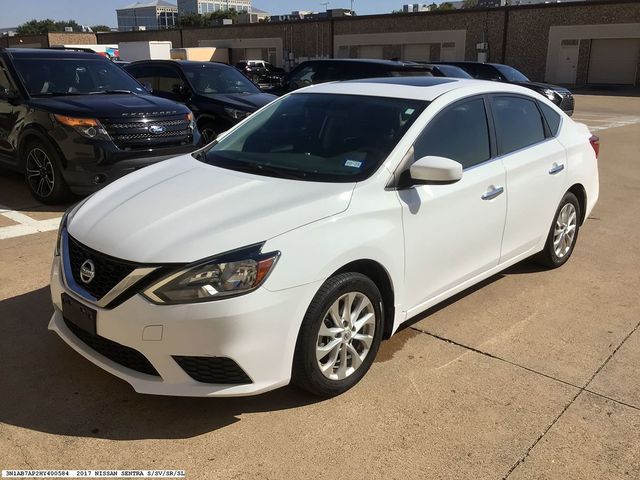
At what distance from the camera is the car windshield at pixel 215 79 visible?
33.2ft

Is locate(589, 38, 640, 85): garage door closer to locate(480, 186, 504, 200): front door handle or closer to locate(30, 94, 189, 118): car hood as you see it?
locate(30, 94, 189, 118): car hood

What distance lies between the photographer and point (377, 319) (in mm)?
3357

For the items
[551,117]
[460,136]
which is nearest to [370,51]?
[551,117]

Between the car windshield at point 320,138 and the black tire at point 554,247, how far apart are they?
1.91 m

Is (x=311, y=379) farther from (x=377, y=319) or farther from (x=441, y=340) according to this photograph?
(x=441, y=340)

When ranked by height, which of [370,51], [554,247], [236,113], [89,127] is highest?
[89,127]

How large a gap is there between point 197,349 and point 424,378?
4.61 ft

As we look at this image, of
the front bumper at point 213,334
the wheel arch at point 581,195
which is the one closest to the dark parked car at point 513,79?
the wheel arch at point 581,195

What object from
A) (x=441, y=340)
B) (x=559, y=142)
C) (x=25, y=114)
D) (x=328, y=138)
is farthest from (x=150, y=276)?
(x=25, y=114)

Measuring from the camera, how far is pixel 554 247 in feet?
16.7

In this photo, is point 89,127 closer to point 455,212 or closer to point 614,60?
point 455,212

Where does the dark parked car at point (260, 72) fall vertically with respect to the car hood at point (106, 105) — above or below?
below

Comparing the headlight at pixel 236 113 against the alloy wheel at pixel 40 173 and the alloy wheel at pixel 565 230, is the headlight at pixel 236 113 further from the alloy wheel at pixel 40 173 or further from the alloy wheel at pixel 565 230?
the alloy wheel at pixel 565 230

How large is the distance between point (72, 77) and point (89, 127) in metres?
1.51
